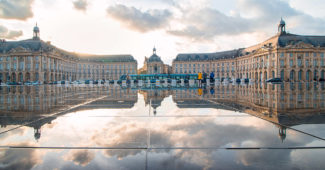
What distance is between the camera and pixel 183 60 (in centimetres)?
10781

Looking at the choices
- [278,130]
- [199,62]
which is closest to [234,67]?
[199,62]

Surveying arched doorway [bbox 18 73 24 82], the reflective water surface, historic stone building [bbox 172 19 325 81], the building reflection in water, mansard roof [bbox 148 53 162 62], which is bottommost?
the reflective water surface

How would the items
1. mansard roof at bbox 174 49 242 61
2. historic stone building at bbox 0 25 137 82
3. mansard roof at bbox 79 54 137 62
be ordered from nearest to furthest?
historic stone building at bbox 0 25 137 82 < mansard roof at bbox 174 49 242 61 < mansard roof at bbox 79 54 137 62

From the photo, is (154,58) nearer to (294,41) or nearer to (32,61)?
(32,61)

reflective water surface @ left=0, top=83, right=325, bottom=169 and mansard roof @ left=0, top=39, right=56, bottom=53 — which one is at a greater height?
mansard roof @ left=0, top=39, right=56, bottom=53

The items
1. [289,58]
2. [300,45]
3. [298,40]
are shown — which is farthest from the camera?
[298,40]

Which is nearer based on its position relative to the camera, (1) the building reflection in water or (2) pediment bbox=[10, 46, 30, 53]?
(1) the building reflection in water

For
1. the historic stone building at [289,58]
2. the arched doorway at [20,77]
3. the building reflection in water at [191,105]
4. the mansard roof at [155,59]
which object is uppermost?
the mansard roof at [155,59]

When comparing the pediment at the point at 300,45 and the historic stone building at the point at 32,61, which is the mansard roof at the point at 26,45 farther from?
the pediment at the point at 300,45

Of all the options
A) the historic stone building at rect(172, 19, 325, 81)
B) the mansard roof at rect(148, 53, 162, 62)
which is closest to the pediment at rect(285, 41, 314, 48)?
the historic stone building at rect(172, 19, 325, 81)

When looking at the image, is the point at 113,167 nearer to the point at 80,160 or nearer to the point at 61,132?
the point at 80,160


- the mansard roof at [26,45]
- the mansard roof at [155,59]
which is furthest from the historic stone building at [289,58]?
the mansard roof at [26,45]

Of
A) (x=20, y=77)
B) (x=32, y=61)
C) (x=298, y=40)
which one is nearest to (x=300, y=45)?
(x=298, y=40)

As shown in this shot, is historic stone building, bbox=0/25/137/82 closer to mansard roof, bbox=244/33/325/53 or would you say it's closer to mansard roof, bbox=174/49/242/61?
mansard roof, bbox=174/49/242/61
